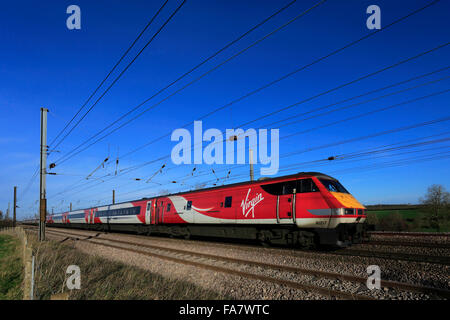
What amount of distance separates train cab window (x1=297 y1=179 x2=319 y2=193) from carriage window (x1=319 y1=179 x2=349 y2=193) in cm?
37

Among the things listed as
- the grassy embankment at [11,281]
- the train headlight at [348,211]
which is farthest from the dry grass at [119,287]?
the train headlight at [348,211]

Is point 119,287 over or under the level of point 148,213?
over

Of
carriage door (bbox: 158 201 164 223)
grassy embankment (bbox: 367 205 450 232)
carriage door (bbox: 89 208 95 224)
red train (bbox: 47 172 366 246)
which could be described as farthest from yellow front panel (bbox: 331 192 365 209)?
carriage door (bbox: 89 208 95 224)

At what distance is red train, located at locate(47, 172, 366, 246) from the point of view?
34.4ft

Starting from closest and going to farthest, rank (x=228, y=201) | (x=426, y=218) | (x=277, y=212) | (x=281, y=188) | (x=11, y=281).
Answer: (x=11, y=281)
(x=277, y=212)
(x=281, y=188)
(x=228, y=201)
(x=426, y=218)

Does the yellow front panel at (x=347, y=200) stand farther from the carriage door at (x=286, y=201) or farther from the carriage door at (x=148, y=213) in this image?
the carriage door at (x=148, y=213)

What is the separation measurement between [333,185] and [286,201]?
2.06 metres

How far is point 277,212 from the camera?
11.9 m

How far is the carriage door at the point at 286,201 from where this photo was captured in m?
11.4

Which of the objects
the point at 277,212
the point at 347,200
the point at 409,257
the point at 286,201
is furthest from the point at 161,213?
the point at 409,257

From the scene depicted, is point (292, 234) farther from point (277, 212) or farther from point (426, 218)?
point (426, 218)
